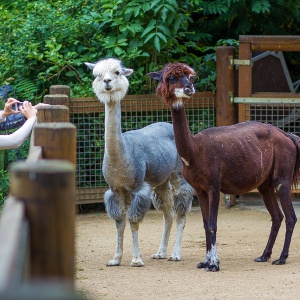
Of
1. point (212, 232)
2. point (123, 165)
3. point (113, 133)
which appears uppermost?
point (113, 133)

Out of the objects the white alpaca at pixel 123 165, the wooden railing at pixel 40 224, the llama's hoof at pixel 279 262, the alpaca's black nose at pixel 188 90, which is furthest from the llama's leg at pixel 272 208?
the wooden railing at pixel 40 224

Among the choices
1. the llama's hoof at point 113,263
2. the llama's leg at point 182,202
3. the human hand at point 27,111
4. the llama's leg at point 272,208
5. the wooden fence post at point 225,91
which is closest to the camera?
the human hand at point 27,111

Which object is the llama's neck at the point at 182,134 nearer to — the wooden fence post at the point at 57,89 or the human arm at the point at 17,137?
the human arm at the point at 17,137

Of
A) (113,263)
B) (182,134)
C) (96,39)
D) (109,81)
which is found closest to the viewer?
(182,134)

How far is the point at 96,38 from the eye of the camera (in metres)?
10.5

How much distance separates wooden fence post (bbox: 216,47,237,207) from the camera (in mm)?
10367

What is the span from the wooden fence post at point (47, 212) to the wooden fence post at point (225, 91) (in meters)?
8.94

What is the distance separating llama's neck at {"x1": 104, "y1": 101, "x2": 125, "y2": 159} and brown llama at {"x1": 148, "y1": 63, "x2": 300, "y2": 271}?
1.59ft

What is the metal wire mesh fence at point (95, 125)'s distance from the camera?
10.1 metres

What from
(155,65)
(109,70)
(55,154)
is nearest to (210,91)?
(155,65)

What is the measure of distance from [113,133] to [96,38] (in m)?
3.89

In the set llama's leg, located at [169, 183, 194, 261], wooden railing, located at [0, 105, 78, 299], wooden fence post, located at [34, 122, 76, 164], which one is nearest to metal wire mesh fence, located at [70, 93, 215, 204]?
llama's leg, located at [169, 183, 194, 261]

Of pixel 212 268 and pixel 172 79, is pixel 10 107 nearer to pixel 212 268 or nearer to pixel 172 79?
pixel 172 79

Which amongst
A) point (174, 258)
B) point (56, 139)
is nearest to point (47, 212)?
point (56, 139)
